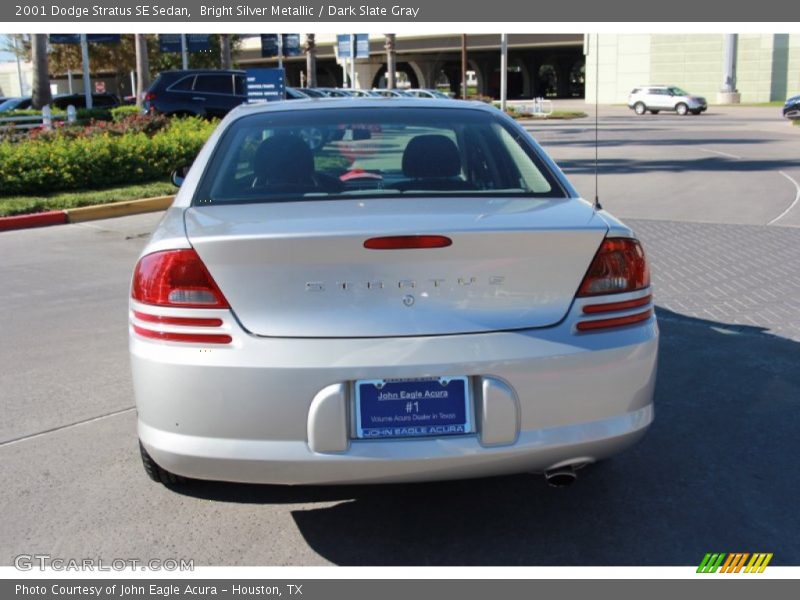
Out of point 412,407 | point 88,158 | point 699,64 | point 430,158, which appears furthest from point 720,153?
point 699,64

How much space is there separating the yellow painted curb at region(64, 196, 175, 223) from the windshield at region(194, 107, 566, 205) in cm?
886

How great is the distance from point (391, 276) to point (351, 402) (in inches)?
17.3

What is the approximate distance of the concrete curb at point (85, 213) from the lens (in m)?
12.2

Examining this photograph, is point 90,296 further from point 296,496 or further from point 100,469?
point 296,496

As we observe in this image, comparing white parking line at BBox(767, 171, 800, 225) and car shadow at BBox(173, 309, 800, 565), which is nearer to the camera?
car shadow at BBox(173, 309, 800, 565)

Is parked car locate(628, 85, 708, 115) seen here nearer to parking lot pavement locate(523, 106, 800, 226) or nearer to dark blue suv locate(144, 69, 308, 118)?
parking lot pavement locate(523, 106, 800, 226)

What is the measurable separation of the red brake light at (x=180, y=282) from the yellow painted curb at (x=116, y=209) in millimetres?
10098

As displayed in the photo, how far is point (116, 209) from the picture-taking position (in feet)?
43.4

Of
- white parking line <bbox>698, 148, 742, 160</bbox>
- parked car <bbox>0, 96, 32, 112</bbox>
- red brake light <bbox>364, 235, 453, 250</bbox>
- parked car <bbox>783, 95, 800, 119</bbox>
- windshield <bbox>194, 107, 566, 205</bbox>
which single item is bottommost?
white parking line <bbox>698, 148, 742, 160</bbox>

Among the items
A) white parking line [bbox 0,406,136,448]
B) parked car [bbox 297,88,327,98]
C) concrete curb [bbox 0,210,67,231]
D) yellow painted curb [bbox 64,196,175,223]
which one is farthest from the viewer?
parked car [bbox 297,88,327,98]

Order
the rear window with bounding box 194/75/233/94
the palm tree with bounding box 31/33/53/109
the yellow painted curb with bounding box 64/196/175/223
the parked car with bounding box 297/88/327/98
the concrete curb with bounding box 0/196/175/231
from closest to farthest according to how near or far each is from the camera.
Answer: the concrete curb with bounding box 0/196/175/231
the yellow painted curb with bounding box 64/196/175/223
the rear window with bounding box 194/75/233/94
the palm tree with bounding box 31/33/53/109
the parked car with bounding box 297/88/327/98

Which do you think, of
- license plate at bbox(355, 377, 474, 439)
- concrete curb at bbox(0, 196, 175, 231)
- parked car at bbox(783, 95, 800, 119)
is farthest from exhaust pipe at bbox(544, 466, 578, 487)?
parked car at bbox(783, 95, 800, 119)

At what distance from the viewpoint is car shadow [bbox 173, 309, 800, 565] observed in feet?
11.4
